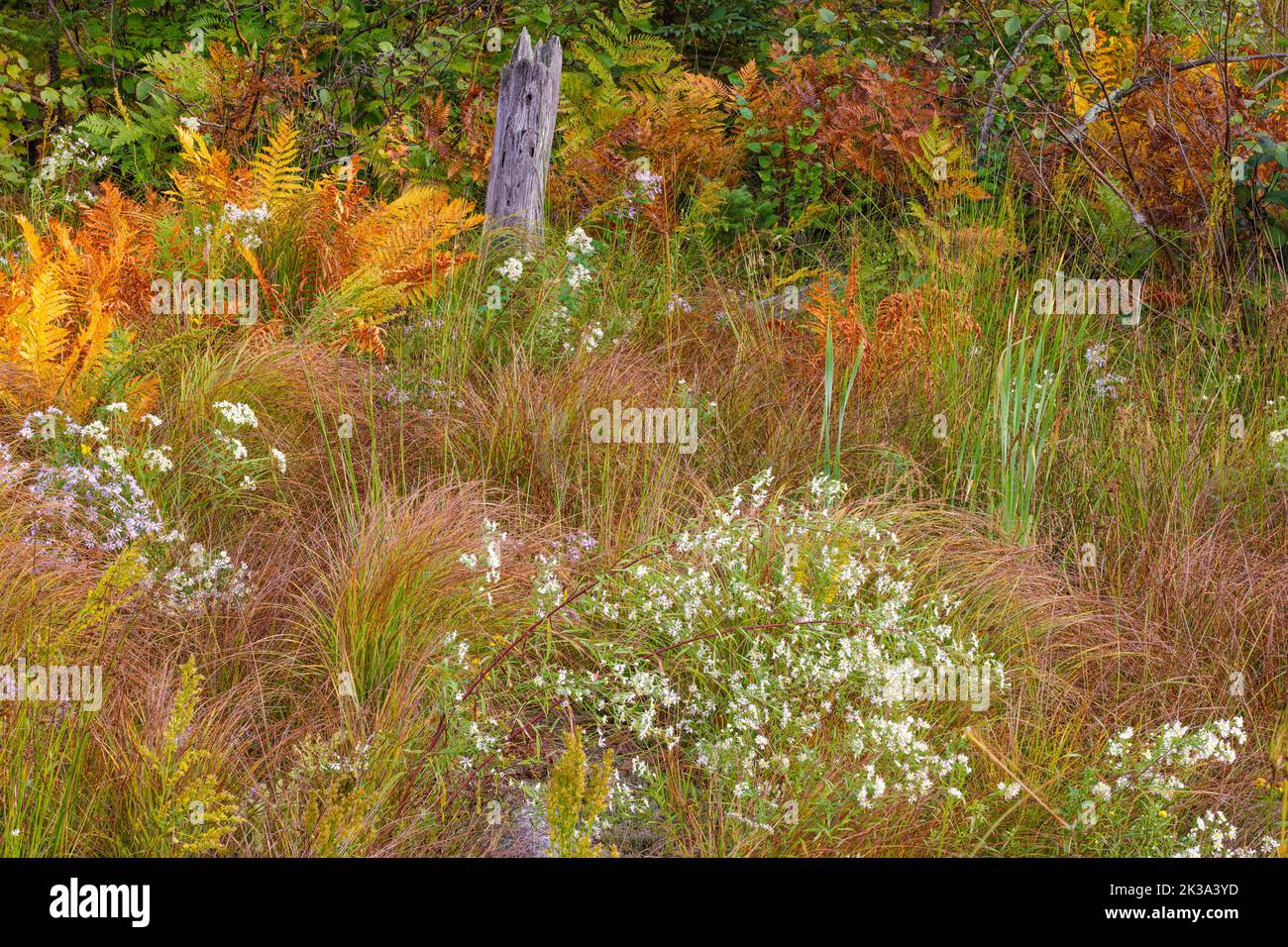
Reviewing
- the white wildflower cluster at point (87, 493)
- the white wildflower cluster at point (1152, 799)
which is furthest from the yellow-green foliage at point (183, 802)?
the white wildflower cluster at point (1152, 799)

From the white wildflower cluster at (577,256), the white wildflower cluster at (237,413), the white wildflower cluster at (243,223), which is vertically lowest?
the white wildflower cluster at (237,413)

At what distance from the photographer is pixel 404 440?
4207 mm

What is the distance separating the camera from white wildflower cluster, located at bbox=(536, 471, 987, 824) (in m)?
2.81

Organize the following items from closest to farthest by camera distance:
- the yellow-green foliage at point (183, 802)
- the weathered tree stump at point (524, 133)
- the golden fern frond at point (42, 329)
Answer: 1. the yellow-green foliage at point (183, 802)
2. the golden fern frond at point (42, 329)
3. the weathered tree stump at point (524, 133)

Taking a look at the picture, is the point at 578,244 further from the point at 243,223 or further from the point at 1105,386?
the point at 1105,386

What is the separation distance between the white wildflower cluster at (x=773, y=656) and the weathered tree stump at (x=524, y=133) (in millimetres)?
2883

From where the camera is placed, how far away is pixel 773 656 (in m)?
3.23

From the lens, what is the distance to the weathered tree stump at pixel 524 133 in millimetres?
6004

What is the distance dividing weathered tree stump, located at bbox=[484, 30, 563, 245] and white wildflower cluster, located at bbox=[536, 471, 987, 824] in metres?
2.88

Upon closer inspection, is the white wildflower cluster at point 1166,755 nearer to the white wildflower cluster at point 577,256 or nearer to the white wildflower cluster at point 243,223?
the white wildflower cluster at point 577,256

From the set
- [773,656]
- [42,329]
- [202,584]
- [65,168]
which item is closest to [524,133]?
[65,168]

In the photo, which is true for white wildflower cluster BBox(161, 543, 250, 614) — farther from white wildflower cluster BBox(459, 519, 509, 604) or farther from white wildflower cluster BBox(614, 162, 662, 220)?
white wildflower cluster BBox(614, 162, 662, 220)

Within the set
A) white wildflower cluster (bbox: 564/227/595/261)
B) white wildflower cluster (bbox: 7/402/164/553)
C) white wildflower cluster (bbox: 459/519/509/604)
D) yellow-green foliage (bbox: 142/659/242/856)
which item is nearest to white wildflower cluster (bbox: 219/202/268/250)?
white wildflower cluster (bbox: 564/227/595/261)

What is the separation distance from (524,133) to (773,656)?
11.9ft
